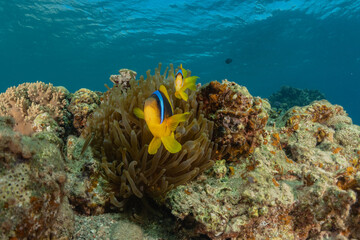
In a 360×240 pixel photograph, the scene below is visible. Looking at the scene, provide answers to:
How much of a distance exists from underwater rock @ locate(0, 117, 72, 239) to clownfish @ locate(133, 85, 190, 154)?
0.69 meters

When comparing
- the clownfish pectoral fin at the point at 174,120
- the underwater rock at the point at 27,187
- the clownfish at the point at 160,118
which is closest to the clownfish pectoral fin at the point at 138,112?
the clownfish at the point at 160,118

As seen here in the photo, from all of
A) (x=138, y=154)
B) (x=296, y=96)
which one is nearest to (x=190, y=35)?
(x=296, y=96)

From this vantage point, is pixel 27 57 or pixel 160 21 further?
pixel 27 57

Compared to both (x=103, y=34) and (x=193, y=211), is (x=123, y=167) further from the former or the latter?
(x=103, y=34)

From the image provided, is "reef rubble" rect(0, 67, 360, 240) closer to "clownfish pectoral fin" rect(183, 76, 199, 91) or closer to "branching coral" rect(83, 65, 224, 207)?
"branching coral" rect(83, 65, 224, 207)

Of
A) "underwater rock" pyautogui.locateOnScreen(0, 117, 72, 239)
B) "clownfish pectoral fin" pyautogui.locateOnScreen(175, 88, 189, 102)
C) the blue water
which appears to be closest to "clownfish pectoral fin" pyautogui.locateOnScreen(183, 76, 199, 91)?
"clownfish pectoral fin" pyautogui.locateOnScreen(175, 88, 189, 102)

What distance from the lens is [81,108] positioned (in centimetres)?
395

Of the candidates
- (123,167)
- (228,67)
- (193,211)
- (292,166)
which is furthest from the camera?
(228,67)

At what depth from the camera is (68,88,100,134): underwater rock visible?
3924mm

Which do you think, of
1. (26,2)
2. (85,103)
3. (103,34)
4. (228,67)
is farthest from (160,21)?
(85,103)

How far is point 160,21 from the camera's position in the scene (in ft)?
87.5

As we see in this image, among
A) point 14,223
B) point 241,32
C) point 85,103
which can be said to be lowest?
point 14,223

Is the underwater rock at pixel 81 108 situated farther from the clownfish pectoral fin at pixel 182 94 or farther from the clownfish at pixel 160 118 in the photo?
the clownfish at pixel 160 118

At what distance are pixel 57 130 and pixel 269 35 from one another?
3285 centimetres
